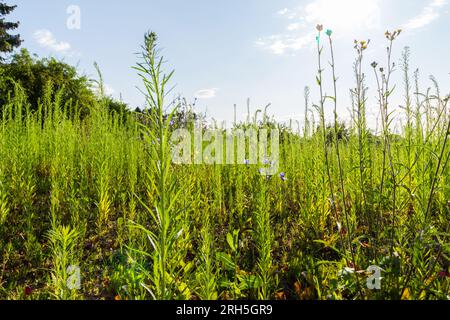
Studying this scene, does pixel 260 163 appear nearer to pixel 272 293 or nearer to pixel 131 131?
pixel 272 293

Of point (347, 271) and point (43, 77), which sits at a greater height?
point (43, 77)

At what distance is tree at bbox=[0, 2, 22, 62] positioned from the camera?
2180cm

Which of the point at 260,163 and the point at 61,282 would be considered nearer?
the point at 61,282

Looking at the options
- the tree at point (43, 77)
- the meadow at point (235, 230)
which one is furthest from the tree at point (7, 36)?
the meadow at point (235, 230)

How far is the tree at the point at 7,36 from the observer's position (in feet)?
71.5

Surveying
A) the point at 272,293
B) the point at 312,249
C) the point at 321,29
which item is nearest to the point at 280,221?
the point at 312,249

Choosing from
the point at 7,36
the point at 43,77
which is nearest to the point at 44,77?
the point at 43,77

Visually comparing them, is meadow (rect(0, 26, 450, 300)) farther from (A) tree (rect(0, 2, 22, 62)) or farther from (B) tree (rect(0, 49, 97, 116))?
(A) tree (rect(0, 2, 22, 62))

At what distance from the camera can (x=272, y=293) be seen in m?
2.12

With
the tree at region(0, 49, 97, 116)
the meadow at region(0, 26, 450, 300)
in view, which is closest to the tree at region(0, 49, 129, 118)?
the tree at region(0, 49, 97, 116)

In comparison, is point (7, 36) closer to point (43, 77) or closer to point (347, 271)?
point (43, 77)

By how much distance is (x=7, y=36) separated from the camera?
24.0m
